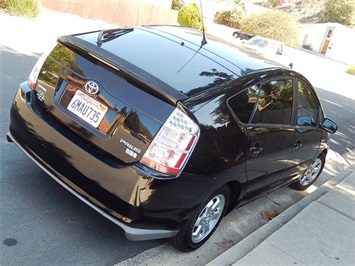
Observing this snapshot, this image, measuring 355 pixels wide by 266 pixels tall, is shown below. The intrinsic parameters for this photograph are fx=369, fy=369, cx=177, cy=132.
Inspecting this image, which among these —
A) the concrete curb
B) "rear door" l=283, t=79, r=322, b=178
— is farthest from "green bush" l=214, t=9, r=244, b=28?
"rear door" l=283, t=79, r=322, b=178

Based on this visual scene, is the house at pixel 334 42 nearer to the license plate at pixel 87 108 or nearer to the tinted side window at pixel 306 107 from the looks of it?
the tinted side window at pixel 306 107

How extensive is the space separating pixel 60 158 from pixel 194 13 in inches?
752

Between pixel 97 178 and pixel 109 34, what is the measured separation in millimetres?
1502

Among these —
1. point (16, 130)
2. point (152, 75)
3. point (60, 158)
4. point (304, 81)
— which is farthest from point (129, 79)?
point (304, 81)

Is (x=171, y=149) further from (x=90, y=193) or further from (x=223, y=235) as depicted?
(x=223, y=235)

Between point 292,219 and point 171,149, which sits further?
point 292,219

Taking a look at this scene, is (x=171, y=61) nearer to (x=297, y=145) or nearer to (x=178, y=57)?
(x=178, y=57)

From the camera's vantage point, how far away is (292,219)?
396cm

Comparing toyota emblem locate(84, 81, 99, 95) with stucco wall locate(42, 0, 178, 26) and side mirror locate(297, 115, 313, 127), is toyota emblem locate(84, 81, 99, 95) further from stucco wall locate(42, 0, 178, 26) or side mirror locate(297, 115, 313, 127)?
stucco wall locate(42, 0, 178, 26)

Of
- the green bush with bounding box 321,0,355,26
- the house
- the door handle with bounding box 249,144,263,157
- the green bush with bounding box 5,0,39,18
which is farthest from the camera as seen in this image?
the green bush with bounding box 321,0,355,26

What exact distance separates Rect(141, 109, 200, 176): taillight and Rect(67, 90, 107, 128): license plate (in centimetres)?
48

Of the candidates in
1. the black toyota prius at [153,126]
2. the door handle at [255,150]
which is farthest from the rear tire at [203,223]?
the door handle at [255,150]

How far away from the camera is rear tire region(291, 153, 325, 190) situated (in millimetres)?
5113

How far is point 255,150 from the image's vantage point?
10.9 ft
